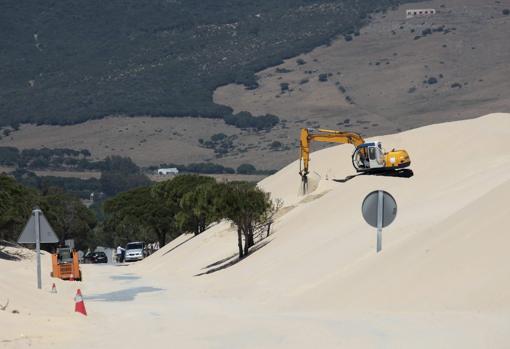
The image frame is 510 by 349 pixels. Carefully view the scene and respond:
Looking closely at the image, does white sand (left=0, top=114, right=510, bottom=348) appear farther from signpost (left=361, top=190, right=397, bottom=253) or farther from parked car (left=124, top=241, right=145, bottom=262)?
parked car (left=124, top=241, right=145, bottom=262)

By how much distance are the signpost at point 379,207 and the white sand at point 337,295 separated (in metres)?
1.07

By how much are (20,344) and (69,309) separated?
223 inches

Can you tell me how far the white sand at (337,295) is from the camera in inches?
642

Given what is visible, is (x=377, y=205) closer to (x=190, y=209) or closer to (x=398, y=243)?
(x=398, y=243)

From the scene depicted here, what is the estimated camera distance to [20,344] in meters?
15.6

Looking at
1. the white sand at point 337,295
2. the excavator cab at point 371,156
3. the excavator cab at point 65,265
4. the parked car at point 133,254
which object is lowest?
the parked car at point 133,254

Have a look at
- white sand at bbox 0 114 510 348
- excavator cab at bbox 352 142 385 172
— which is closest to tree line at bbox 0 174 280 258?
white sand at bbox 0 114 510 348

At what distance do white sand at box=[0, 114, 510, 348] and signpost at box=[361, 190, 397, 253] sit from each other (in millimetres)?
1070

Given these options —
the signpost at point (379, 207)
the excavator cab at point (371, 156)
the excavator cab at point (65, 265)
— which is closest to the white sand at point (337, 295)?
the excavator cab at point (65, 265)

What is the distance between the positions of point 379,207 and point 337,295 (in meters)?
2.06

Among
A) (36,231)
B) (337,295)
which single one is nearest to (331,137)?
(36,231)

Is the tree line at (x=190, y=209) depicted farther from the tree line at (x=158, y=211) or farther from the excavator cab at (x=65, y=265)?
the excavator cab at (x=65, y=265)

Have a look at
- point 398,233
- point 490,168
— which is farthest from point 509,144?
point 398,233

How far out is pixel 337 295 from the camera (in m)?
23.8
